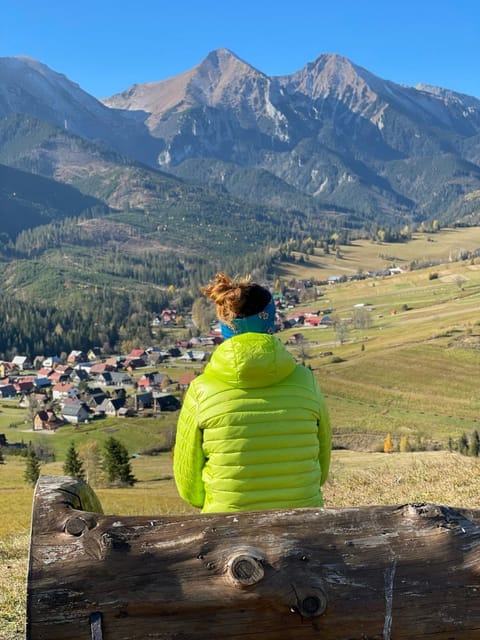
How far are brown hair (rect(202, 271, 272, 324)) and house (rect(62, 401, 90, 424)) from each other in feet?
369

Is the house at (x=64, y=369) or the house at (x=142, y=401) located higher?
the house at (x=142, y=401)

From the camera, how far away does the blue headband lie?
5.40 m

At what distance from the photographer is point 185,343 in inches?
7106

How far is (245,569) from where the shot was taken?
3258 mm

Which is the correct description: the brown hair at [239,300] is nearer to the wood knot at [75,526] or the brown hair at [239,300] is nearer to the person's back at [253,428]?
the person's back at [253,428]

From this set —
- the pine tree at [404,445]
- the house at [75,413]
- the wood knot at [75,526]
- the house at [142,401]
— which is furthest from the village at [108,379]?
the wood knot at [75,526]

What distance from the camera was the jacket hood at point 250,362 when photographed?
4707 mm

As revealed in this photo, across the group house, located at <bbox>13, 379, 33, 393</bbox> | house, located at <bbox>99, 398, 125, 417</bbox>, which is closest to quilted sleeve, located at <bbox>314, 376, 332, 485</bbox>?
house, located at <bbox>99, 398, 125, 417</bbox>

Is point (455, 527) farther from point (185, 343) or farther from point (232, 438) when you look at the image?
point (185, 343)

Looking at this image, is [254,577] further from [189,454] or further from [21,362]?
[21,362]

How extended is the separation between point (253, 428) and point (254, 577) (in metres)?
A: 1.62

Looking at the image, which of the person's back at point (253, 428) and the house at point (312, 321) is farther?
the house at point (312, 321)

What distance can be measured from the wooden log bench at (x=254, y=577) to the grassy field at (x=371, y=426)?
4.20 metres

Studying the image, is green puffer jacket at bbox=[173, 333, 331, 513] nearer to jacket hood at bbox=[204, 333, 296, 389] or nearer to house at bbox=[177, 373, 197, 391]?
jacket hood at bbox=[204, 333, 296, 389]
